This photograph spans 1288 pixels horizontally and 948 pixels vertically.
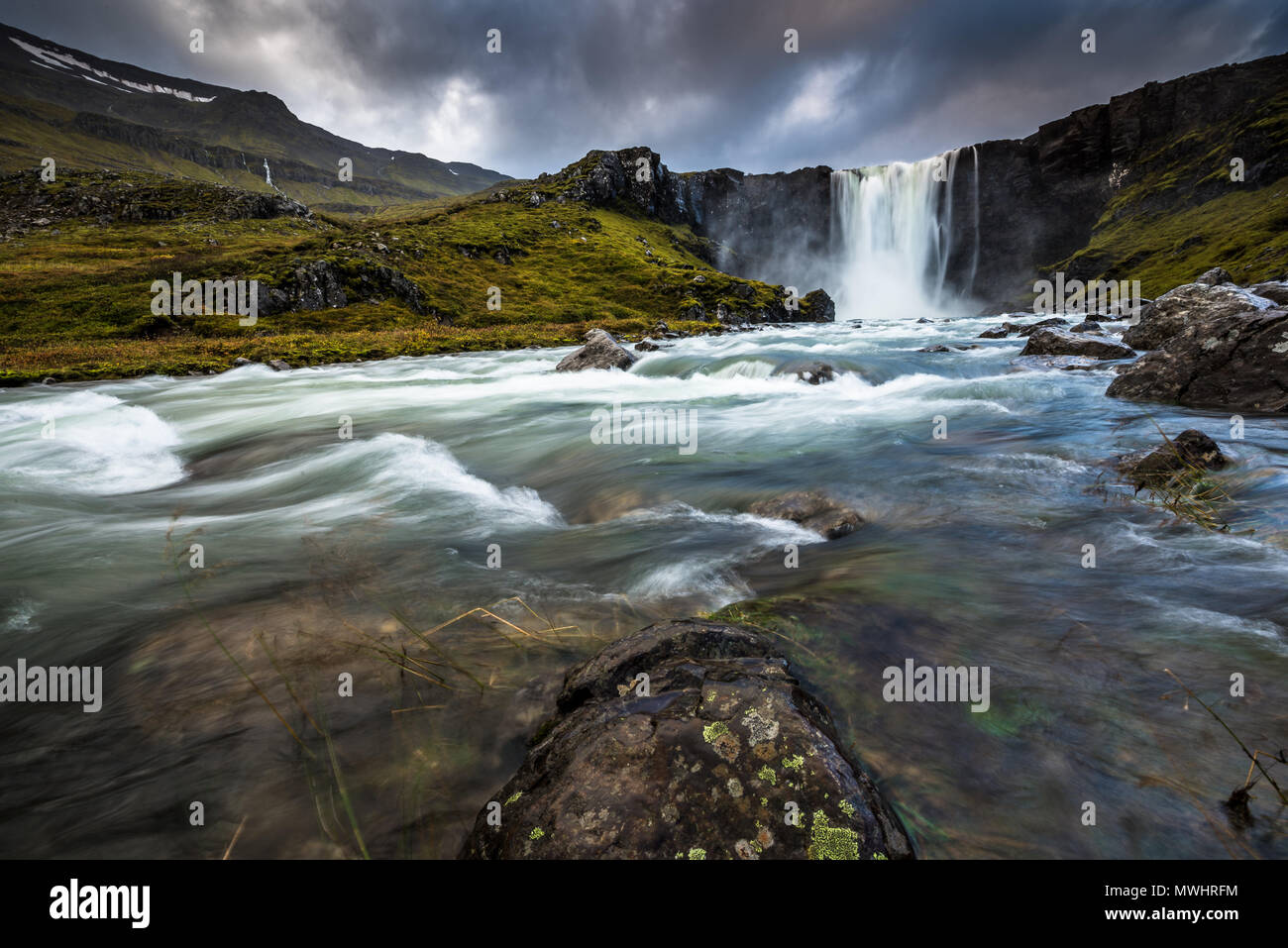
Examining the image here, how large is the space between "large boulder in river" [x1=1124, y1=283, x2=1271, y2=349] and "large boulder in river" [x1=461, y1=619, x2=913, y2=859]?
17.1 m

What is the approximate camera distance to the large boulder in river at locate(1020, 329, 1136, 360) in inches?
822

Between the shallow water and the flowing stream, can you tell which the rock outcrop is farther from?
the flowing stream

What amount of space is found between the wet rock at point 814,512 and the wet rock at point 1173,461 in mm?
4271

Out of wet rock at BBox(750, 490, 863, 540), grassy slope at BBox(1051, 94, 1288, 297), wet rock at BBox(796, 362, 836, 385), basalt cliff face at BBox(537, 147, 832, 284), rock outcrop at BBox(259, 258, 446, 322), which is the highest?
→ basalt cliff face at BBox(537, 147, 832, 284)

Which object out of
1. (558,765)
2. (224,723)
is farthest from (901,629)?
(224,723)

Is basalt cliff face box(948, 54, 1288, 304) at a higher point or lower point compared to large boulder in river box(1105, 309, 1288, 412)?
higher

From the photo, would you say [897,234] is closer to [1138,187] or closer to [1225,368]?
[1138,187]

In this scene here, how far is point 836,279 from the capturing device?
137250 mm

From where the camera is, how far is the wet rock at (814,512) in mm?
7570

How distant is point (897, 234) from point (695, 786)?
15077 cm

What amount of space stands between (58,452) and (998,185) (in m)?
163

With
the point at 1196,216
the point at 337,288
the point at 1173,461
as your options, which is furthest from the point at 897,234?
the point at 1173,461

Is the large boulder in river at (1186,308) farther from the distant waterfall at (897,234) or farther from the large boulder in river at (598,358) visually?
the distant waterfall at (897,234)

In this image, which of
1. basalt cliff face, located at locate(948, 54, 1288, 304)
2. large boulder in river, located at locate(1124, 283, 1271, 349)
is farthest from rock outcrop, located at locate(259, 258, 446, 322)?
basalt cliff face, located at locate(948, 54, 1288, 304)
